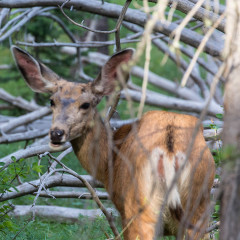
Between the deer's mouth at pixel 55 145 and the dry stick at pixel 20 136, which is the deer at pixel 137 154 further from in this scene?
the dry stick at pixel 20 136

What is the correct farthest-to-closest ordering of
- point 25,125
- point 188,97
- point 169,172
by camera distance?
point 188,97, point 25,125, point 169,172

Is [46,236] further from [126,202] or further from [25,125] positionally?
[25,125]

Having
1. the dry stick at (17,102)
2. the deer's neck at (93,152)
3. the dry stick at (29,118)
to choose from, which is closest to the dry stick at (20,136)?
the dry stick at (29,118)

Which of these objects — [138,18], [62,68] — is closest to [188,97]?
[62,68]

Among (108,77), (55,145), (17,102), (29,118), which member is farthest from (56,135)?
(17,102)

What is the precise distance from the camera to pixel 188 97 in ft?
36.7

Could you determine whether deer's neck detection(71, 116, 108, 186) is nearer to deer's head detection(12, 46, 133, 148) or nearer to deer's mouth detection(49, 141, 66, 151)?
deer's head detection(12, 46, 133, 148)

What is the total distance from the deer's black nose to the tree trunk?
188cm

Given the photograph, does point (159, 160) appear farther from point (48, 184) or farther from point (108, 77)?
point (48, 184)

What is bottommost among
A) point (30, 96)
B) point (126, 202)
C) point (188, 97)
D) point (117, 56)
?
point (30, 96)

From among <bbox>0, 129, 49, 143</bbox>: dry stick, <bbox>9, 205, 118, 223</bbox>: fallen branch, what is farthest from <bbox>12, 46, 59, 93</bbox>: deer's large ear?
<bbox>0, 129, 49, 143</bbox>: dry stick

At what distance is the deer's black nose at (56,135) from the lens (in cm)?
468

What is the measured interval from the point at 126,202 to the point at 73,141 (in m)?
0.98

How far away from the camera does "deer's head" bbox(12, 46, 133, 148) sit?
15.8 ft
